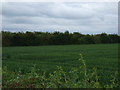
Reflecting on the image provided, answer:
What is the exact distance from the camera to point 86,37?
134ft

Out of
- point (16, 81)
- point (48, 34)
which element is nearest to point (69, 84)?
point (16, 81)

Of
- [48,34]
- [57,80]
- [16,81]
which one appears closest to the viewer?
[57,80]

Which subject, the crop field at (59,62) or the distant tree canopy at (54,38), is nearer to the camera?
the crop field at (59,62)

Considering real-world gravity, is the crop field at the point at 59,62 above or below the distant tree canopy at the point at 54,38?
below

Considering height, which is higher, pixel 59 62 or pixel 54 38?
pixel 54 38

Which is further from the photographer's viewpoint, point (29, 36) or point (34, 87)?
point (29, 36)

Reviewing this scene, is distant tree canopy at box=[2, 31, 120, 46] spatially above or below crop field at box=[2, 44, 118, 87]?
above

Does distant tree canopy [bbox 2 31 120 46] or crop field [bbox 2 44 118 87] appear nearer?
crop field [bbox 2 44 118 87]

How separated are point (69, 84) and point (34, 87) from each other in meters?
0.53

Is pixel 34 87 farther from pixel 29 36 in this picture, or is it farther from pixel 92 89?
pixel 29 36

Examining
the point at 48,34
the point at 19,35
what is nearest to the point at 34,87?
the point at 19,35

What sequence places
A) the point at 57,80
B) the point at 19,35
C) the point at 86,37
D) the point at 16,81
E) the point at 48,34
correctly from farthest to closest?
the point at 86,37 → the point at 48,34 → the point at 19,35 → the point at 16,81 → the point at 57,80

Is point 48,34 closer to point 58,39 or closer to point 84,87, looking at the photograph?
point 58,39

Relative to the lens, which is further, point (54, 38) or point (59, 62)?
point (54, 38)
